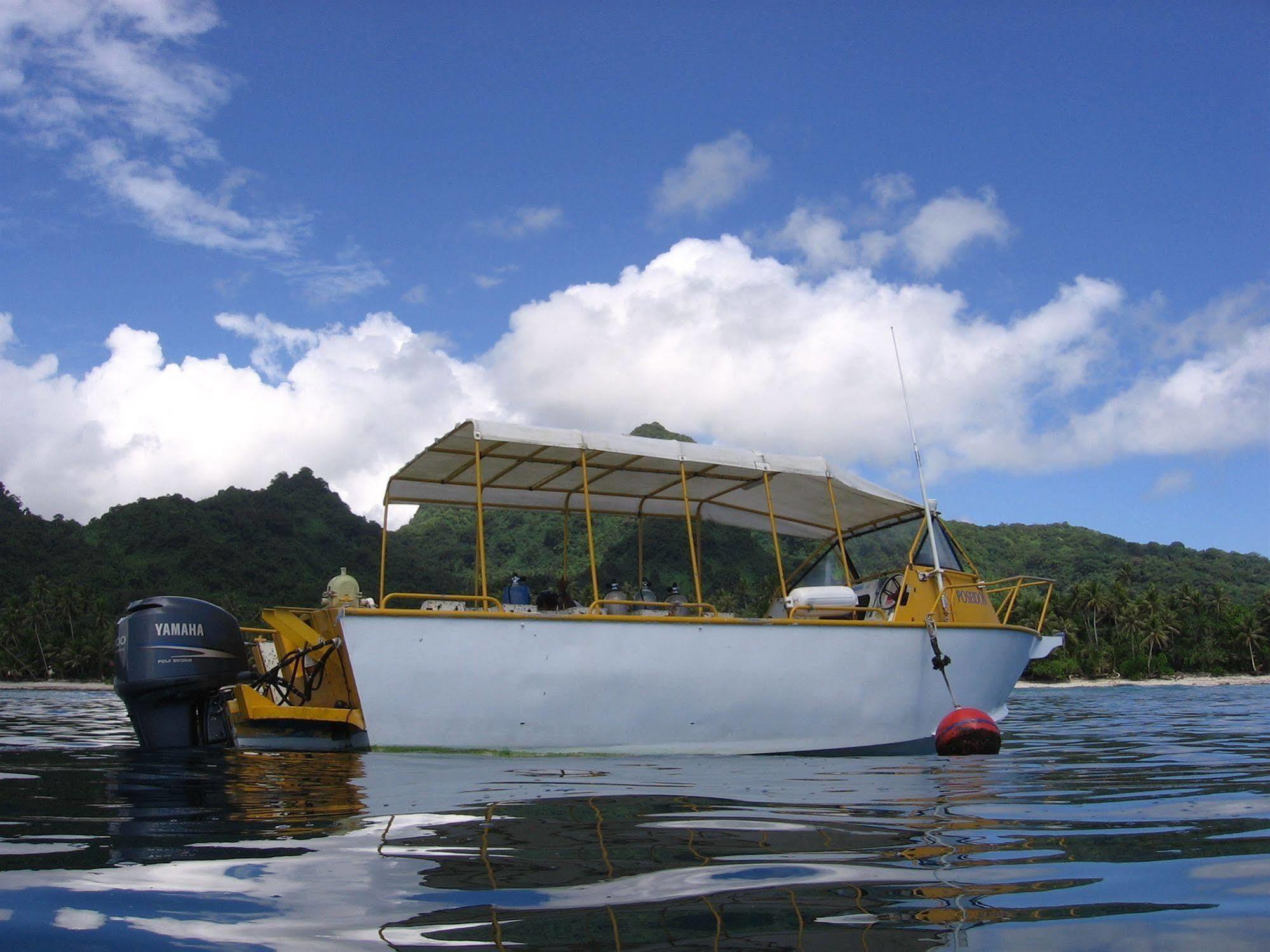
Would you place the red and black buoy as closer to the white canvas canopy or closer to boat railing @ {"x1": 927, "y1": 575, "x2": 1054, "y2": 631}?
boat railing @ {"x1": 927, "y1": 575, "x2": 1054, "y2": 631}

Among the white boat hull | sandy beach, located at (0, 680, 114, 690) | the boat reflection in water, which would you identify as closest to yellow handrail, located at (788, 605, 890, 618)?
the white boat hull

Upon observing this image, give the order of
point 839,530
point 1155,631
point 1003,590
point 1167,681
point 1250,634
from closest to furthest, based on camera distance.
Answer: point 839,530
point 1003,590
point 1167,681
point 1250,634
point 1155,631

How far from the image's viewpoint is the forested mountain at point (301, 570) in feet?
179

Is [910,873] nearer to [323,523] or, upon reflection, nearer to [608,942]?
[608,942]

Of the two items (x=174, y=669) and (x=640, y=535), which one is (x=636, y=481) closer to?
(x=640, y=535)

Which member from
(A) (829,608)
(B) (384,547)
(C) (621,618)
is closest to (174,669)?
(B) (384,547)

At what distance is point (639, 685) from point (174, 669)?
11.7ft

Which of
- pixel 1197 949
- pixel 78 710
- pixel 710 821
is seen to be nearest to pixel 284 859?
pixel 710 821

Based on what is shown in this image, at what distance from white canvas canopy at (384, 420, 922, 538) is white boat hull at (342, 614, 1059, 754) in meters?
1.32

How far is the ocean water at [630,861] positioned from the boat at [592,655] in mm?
1210

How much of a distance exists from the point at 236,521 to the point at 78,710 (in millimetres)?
49827

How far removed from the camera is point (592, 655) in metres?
7.09

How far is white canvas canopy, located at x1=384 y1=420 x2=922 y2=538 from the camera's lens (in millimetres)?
8000

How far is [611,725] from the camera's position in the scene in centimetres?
716
